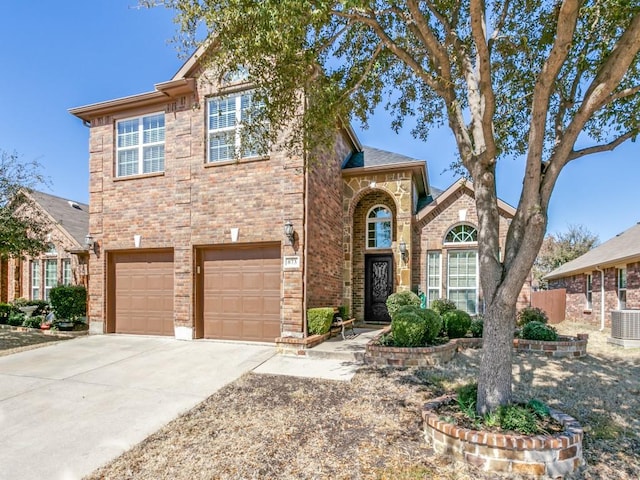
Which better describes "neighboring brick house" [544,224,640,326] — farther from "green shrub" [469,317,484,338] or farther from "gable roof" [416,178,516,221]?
"green shrub" [469,317,484,338]

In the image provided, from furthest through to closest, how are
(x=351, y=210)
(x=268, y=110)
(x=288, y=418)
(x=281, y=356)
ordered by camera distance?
(x=351, y=210) < (x=281, y=356) < (x=268, y=110) < (x=288, y=418)

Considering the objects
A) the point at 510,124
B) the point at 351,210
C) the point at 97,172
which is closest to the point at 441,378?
the point at 510,124

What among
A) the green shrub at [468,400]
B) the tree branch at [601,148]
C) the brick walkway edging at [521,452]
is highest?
the tree branch at [601,148]

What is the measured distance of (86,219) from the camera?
61.2 ft

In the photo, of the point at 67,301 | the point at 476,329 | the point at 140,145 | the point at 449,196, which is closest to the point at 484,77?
the point at 476,329

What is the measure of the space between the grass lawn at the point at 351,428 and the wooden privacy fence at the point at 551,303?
422 inches

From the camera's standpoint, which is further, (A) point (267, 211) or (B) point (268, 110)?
(A) point (267, 211)

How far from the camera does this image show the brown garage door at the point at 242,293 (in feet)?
30.6

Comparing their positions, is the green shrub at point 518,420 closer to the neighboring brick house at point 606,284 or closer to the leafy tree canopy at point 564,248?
the neighboring brick house at point 606,284

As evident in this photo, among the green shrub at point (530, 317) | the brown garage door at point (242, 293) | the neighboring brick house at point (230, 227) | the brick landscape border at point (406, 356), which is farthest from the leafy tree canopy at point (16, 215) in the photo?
the green shrub at point (530, 317)

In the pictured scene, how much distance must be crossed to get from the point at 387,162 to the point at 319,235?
13.8 feet

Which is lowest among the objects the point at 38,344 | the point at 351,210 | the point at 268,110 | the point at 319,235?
the point at 38,344

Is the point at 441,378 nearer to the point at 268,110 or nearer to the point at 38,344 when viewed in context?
the point at 268,110

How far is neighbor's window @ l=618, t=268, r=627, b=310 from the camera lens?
12945 millimetres
